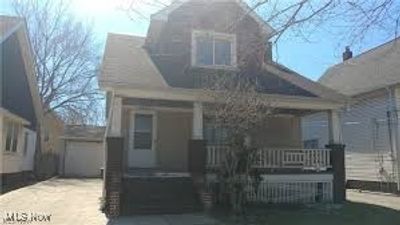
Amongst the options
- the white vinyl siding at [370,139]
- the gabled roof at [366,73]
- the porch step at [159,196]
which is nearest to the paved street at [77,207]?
the porch step at [159,196]

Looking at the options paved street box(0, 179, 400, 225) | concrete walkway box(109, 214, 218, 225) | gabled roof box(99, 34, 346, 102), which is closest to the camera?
concrete walkway box(109, 214, 218, 225)

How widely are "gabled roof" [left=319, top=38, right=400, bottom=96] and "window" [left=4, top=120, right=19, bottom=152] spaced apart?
15652 mm

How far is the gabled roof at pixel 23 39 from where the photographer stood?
2427cm

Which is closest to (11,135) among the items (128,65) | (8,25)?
(8,25)

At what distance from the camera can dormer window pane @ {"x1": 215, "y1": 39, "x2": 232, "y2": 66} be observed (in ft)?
62.2

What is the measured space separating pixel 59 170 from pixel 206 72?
23.3 m

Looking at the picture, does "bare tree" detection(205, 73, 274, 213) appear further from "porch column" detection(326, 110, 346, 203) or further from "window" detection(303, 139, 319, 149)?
"window" detection(303, 139, 319, 149)

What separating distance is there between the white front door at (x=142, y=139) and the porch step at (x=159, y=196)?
3.38m

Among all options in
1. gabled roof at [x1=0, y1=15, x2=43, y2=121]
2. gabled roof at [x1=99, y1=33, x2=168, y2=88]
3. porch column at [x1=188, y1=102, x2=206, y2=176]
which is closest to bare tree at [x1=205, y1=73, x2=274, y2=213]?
porch column at [x1=188, y1=102, x2=206, y2=176]

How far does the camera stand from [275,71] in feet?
64.1

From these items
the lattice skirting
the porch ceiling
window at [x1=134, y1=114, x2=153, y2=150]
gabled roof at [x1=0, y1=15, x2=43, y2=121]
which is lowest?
the lattice skirting

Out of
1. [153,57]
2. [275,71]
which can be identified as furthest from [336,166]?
[153,57]

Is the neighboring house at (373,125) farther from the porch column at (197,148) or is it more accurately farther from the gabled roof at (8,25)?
the gabled roof at (8,25)

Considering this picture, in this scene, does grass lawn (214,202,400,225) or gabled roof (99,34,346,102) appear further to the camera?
gabled roof (99,34,346,102)
